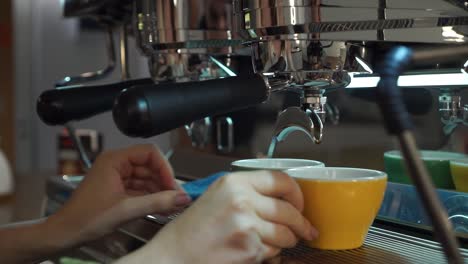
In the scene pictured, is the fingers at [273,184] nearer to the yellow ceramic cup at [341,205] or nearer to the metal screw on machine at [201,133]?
the yellow ceramic cup at [341,205]

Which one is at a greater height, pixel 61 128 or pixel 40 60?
pixel 40 60

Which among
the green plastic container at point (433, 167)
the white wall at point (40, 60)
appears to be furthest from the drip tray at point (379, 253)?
the white wall at point (40, 60)

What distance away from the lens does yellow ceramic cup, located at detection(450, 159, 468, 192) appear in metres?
0.51

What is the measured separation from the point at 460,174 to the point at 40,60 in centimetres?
205

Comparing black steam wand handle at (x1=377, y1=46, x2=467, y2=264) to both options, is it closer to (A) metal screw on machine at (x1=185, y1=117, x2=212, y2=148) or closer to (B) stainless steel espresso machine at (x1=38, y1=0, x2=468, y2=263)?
(B) stainless steel espresso machine at (x1=38, y1=0, x2=468, y2=263)

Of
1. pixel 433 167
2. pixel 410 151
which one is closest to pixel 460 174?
pixel 433 167

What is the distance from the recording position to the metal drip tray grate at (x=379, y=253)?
40cm

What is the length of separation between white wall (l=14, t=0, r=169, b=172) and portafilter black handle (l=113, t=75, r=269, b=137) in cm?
169

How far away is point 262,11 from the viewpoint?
1.41 ft

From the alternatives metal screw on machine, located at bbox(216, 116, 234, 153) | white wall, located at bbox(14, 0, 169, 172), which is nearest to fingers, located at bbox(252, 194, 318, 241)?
metal screw on machine, located at bbox(216, 116, 234, 153)

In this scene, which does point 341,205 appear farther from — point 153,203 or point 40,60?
point 40,60

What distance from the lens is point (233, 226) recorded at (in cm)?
35

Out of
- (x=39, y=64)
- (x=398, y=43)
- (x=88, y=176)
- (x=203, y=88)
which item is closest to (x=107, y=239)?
(x=88, y=176)

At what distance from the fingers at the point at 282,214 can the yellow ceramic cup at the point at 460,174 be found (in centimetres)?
19
